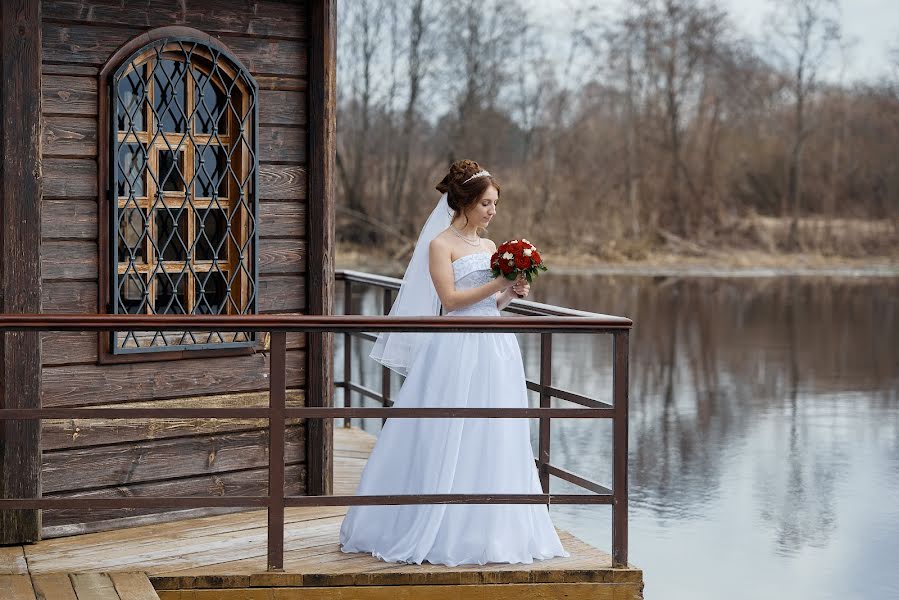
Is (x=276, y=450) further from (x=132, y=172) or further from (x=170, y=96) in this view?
(x=170, y=96)

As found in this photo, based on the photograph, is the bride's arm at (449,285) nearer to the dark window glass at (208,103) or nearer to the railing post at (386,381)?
the dark window glass at (208,103)

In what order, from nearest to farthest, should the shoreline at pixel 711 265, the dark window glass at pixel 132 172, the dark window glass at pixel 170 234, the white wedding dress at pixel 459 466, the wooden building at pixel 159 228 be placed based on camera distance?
the white wedding dress at pixel 459 466
the wooden building at pixel 159 228
the dark window glass at pixel 132 172
the dark window glass at pixel 170 234
the shoreline at pixel 711 265

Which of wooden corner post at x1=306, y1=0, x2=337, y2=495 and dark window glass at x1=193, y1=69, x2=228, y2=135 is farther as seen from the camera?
wooden corner post at x1=306, y1=0, x2=337, y2=495

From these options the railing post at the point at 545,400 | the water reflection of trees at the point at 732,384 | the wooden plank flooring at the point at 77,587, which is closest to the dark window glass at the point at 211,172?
the railing post at the point at 545,400

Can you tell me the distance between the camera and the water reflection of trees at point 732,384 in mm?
10031

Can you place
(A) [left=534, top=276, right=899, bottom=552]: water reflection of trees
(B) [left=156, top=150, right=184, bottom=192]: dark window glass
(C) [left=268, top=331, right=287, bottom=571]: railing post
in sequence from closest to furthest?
1. (C) [left=268, top=331, right=287, bottom=571]: railing post
2. (B) [left=156, top=150, right=184, bottom=192]: dark window glass
3. (A) [left=534, top=276, right=899, bottom=552]: water reflection of trees

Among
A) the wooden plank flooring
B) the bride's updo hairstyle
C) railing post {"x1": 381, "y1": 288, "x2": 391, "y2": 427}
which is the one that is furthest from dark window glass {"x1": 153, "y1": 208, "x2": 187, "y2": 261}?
the wooden plank flooring

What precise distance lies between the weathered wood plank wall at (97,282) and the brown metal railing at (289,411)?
1.11 meters

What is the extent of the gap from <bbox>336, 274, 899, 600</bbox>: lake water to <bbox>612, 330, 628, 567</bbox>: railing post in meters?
1.73

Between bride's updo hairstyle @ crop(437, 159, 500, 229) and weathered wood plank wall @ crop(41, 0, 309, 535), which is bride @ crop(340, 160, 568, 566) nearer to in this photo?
bride's updo hairstyle @ crop(437, 159, 500, 229)

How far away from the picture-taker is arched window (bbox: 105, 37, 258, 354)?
21.5 ft

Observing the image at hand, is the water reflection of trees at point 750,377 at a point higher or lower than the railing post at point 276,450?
lower

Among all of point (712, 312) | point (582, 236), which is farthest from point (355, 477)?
point (582, 236)

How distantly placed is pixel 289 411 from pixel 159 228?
2117 millimetres
